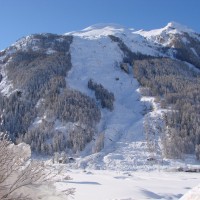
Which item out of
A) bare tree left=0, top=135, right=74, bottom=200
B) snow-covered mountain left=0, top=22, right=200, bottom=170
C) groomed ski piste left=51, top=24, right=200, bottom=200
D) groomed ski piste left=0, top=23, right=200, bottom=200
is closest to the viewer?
bare tree left=0, top=135, right=74, bottom=200

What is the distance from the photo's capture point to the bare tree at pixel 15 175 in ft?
35.2

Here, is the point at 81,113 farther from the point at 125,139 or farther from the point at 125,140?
the point at 125,140

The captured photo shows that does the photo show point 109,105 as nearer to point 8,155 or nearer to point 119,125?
point 119,125

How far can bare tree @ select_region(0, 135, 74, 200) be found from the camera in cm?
1073

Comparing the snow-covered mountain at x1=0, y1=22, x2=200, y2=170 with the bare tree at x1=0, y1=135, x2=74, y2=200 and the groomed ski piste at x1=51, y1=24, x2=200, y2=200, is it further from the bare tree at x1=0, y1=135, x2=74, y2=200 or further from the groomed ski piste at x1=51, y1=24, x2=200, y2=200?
the bare tree at x1=0, y1=135, x2=74, y2=200

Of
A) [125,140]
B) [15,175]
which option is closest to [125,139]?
[125,140]

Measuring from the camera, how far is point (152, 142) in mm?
129875

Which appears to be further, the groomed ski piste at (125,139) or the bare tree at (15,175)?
the groomed ski piste at (125,139)

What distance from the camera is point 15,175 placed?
11.1 m

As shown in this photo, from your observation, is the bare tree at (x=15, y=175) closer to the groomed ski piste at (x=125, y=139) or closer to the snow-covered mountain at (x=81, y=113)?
the groomed ski piste at (x=125, y=139)

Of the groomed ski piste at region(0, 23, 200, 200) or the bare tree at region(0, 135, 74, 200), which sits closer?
the bare tree at region(0, 135, 74, 200)

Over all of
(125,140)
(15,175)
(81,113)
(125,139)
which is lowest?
(125,140)

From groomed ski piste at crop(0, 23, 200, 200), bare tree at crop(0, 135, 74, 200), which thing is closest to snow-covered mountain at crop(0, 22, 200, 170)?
groomed ski piste at crop(0, 23, 200, 200)

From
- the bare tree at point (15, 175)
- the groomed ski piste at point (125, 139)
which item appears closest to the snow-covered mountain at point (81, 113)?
the groomed ski piste at point (125, 139)
